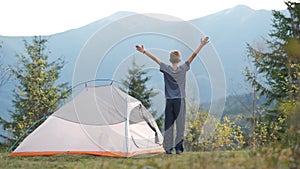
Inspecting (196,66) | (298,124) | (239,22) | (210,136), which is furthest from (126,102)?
(239,22)

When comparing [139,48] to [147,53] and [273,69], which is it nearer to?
[147,53]

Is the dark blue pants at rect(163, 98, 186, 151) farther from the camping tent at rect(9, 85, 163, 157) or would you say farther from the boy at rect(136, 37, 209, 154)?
the camping tent at rect(9, 85, 163, 157)

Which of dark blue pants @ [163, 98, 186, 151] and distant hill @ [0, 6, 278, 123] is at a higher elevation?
distant hill @ [0, 6, 278, 123]

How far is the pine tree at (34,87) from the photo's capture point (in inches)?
641

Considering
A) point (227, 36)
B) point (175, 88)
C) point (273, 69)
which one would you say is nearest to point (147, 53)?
point (175, 88)

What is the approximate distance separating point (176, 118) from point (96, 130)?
1284 millimetres

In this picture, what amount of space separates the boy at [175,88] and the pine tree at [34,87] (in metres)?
9.27

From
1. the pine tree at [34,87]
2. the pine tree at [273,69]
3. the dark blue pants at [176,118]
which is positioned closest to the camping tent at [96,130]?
the dark blue pants at [176,118]

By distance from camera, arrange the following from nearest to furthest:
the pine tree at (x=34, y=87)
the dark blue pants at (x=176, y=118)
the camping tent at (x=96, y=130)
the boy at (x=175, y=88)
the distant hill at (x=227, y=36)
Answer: the boy at (x=175, y=88) → the dark blue pants at (x=176, y=118) → the camping tent at (x=96, y=130) → the pine tree at (x=34, y=87) → the distant hill at (x=227, y=36)

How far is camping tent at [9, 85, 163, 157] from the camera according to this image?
6703 mm

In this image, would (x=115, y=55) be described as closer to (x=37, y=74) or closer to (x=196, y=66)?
(x=196, y=66)

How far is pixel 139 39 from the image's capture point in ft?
22.6

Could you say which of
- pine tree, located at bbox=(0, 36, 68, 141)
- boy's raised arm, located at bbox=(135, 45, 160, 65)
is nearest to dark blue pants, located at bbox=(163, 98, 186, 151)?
boy's raised arm, located at bbox=(135, 45, 160, 65)

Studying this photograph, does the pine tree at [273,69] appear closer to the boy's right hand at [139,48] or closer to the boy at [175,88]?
the boy at [175,88]
